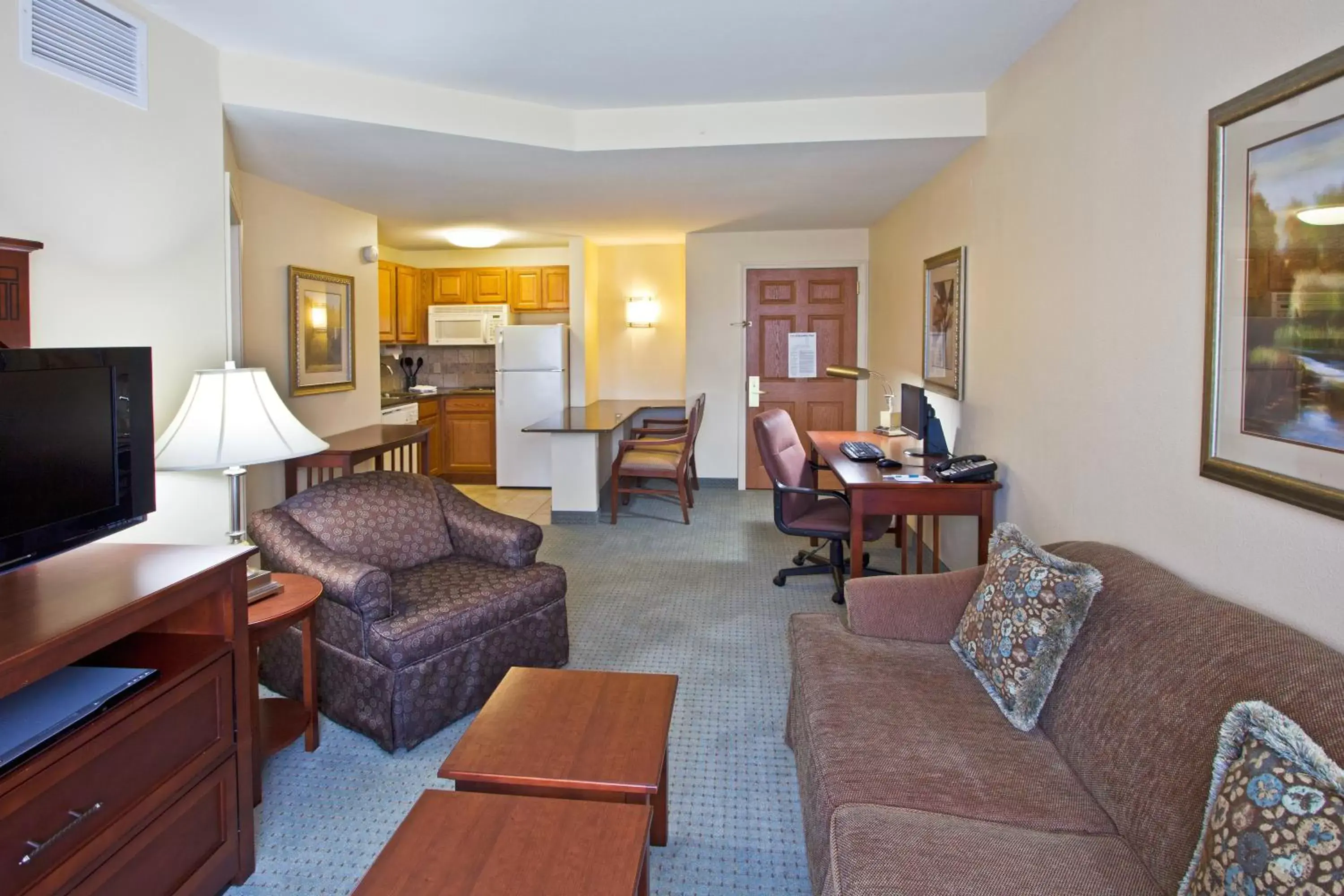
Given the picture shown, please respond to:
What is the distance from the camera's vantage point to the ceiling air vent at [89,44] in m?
2.19

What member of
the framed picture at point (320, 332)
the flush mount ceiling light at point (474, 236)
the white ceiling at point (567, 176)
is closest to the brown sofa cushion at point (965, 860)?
the white ceiling at point (567, 176)

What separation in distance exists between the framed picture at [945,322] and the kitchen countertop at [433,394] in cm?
406

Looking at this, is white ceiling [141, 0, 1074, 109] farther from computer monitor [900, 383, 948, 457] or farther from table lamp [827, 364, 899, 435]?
table lamp [827, 364, 899, 435]

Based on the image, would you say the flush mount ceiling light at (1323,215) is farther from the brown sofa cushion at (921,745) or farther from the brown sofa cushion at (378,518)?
the brown sofa cushion at (378,518)

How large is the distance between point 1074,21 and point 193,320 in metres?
3.12

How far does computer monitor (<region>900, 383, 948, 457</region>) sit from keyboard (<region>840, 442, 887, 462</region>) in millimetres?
181

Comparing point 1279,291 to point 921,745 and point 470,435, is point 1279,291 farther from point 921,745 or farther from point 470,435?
point 470,435

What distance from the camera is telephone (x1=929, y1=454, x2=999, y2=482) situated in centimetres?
326

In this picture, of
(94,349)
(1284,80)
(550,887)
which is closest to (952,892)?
(550,887)

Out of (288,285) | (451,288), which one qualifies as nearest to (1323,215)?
(288,285)

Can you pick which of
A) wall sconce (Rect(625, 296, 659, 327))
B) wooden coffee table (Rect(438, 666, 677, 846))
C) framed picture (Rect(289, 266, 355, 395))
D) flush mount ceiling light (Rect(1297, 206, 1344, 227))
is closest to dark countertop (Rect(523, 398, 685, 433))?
wall sconce (Rect(625, 296, 659, 327))

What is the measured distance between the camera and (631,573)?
4531 millimetres

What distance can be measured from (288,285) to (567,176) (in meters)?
1.62

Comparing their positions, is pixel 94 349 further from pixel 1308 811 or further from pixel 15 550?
pixel 1308 811
